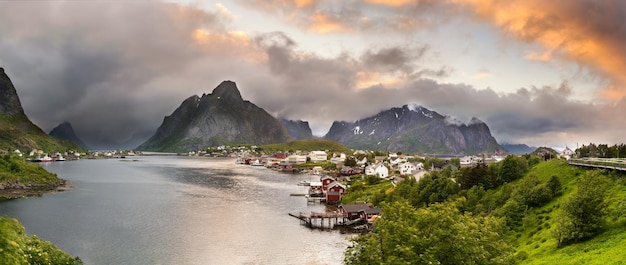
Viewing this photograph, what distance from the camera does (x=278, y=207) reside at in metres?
97.4

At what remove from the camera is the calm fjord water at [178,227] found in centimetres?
5781

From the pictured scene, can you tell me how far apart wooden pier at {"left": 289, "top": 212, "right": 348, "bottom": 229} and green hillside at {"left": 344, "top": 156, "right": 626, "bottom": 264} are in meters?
14.3

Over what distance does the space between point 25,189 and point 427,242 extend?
121 meters

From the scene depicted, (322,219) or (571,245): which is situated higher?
(571,245)

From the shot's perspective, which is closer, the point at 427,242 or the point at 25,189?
the point at 427,242

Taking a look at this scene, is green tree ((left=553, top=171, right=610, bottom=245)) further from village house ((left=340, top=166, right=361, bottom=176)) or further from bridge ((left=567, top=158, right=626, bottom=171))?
village house ((left=340, top=166, right=361, bottom=176))

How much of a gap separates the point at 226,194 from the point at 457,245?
9837 centimetres

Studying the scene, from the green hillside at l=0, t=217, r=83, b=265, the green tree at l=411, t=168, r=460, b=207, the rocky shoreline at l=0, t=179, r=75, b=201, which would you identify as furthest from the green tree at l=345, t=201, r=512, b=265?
the rocky shoreline at l=0, t=179, r=75, b=201

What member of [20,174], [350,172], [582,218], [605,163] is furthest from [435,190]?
[20,174]

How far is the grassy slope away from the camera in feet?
109

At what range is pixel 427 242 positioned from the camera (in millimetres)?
26016

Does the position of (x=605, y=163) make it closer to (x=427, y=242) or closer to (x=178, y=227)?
(x=427, y=242)

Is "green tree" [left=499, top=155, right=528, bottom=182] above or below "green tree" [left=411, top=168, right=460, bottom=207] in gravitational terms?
above

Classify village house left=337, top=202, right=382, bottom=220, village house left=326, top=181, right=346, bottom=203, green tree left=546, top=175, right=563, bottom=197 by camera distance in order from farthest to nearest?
village house left=326, top=181, right=346, bottom=203, village house left=337, top=202, right=382, bottom=220, green tree left=546, top=175, right=563, bottom=197
